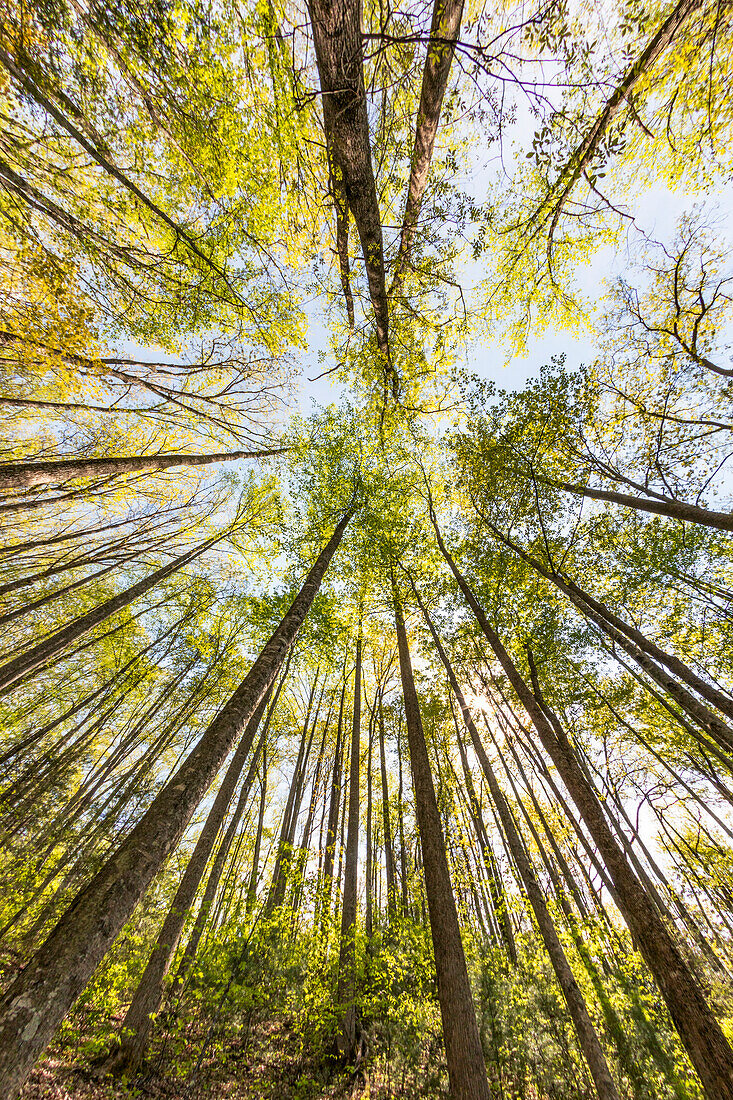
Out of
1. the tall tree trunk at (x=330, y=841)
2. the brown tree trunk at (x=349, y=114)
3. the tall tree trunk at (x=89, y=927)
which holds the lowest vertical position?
the tall tree trunk at (x=89, y=927)

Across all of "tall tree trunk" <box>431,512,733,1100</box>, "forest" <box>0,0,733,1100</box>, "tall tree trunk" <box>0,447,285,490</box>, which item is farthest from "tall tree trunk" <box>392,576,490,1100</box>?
"tall tree trunk" <box>0,447,285,490</box>

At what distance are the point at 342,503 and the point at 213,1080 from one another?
39.9 ft

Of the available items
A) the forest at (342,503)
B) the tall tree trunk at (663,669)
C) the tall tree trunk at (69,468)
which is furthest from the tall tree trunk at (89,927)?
the tall tree trunk at (663,669)

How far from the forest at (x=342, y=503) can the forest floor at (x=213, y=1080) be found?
9 cm

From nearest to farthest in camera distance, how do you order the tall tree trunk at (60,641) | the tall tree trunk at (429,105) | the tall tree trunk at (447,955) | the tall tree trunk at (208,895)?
1. the tall tree trunk at (447,955)
2. the tall tree trunk at (429,105)
3. the tall tree trunk at (208,895)
4. the tall tree trunk at (60,641)

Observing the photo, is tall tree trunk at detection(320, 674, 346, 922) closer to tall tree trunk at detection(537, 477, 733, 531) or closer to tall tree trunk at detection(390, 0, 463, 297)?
tall tree trunk at detection(537, 477, 733, 531)

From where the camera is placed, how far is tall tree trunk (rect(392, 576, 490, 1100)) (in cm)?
383

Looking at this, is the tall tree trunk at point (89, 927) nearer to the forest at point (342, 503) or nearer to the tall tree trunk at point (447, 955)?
the forest at point (342, 503)

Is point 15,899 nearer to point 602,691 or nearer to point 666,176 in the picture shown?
point 602,691

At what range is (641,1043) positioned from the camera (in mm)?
7145

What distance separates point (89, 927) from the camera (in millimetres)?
2002

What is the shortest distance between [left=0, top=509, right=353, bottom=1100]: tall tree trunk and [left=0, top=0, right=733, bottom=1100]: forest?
0.8 inches

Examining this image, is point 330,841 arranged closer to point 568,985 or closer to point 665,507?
point 568,985

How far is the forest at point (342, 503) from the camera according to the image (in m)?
4.63
